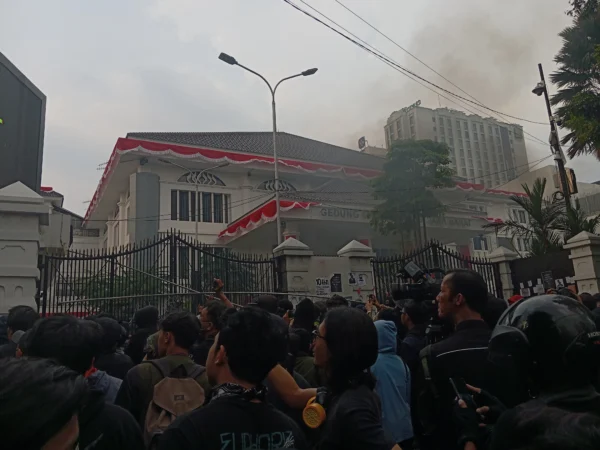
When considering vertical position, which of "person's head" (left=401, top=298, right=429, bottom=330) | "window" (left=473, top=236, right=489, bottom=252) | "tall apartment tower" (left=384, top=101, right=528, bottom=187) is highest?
"tall apartment tower" (left=384, top=101, right=528, bottom=187)

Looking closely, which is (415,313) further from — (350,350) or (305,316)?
(350,350)

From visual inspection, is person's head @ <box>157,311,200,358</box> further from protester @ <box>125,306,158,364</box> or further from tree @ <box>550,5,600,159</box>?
tree @ <box>550,5,600,159</box>

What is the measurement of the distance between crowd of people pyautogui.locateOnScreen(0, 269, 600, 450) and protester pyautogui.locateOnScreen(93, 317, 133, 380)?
0.66 metres

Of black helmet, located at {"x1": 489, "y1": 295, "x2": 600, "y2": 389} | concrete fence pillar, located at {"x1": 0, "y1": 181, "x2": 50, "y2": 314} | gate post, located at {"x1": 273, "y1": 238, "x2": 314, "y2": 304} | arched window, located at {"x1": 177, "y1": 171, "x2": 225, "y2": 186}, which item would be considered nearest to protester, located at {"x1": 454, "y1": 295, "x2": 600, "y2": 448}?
black helmet, located at {"x1": 489, "y1": 295, "x2": 600, "y2": 389}

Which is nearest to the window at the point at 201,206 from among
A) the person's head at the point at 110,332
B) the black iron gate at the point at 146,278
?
the black iron gate at the point at 146,278

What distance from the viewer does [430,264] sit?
12.7m

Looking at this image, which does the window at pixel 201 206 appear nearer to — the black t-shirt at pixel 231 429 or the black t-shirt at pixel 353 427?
the black t-shirt at pixel 353 427

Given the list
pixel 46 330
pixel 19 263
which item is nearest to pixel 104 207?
pixel 19 263

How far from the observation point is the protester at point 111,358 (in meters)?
3.45

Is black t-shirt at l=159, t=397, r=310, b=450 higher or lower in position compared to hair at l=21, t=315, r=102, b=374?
lower

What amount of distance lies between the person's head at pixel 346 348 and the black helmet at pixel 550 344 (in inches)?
25.2

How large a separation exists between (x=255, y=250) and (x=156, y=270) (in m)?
12.3

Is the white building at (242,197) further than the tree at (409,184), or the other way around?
the white building at (242,197)

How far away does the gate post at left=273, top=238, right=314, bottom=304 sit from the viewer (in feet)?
34.9
